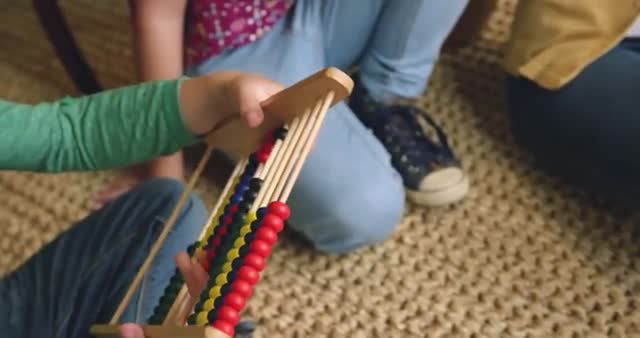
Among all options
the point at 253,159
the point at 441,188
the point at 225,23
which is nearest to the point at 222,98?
the point at 253,159

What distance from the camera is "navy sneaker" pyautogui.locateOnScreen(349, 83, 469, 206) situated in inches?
35.0

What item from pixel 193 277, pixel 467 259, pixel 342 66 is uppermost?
pixel 193 277

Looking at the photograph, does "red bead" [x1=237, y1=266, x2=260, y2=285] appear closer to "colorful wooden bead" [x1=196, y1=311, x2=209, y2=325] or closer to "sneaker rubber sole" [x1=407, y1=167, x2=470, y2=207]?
"colorful wooden bead" [x1=196, y1=311, x2=209, y2=325]

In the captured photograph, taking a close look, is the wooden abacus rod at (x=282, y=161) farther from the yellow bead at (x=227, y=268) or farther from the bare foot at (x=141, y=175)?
the bare foot at (x=141, y=175)

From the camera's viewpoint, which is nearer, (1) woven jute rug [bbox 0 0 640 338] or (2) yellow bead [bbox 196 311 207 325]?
(2) yellow bead [bbox 196 311 207 325]

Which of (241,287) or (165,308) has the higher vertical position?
(241,287)

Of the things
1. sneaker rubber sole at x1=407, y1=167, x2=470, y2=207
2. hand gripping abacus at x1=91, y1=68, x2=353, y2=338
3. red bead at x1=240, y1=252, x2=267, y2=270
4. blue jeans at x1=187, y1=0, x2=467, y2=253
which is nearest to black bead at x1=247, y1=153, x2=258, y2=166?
hand gripping abacus at x1=91, y1=68, x2=353, y2=338

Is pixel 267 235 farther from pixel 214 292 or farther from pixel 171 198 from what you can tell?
pixel 171 198

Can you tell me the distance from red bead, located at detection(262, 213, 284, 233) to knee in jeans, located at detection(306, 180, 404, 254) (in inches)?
13.5

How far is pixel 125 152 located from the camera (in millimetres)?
593

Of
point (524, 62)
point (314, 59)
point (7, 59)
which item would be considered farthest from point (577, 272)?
point (7, 59)

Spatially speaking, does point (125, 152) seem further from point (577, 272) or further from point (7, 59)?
point (7, 59)

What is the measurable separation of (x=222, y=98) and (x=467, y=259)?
43 centimetres

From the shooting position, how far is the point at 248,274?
0.45 metres
